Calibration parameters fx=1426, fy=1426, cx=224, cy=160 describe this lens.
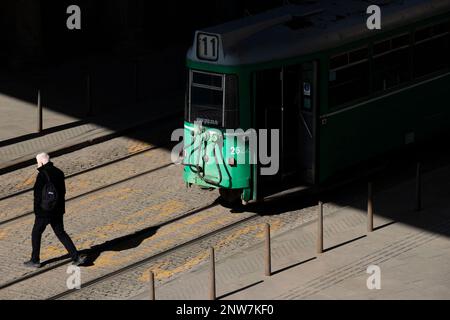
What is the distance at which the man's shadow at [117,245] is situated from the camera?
22500 mm

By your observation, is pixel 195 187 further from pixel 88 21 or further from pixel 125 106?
pixel 88 21

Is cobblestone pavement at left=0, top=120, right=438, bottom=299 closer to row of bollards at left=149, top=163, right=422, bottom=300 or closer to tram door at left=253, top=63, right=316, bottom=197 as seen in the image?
tram door at left=253, top=63, right=316, bottom=197

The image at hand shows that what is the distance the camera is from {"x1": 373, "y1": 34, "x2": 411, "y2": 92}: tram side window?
83.7 ft

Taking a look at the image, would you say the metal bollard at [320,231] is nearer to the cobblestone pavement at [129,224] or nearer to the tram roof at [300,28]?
the cobblestone pavement at [129,224]

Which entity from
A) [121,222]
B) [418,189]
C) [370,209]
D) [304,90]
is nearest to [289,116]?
[304,90]

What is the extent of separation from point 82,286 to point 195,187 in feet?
15.8

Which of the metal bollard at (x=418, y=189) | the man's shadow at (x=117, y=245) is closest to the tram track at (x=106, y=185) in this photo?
the man's shadow at (x=117, y=245)

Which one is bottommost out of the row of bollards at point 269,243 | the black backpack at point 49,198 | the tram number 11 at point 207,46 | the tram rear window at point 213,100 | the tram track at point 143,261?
the tram track at point 143,261

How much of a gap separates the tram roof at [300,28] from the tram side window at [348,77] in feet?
1.05

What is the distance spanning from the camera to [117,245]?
23.1 m

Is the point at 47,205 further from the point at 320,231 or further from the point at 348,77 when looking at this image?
the point at 348,77

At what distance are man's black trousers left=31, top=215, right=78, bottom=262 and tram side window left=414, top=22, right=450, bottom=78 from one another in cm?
801

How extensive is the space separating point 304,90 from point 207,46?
195cm
